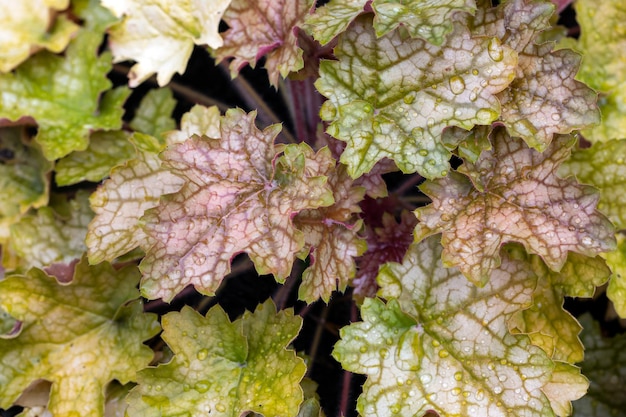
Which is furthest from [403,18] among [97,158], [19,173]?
[19,173]

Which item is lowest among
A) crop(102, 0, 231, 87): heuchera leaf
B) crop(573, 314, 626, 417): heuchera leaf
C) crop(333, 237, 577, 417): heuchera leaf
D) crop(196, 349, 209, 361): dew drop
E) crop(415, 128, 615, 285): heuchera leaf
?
crop(573, 314, 626, 417): heuchera leaf

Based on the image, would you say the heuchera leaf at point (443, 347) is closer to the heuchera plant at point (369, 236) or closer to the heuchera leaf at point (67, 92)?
the heuchera plant at point (369, 236)

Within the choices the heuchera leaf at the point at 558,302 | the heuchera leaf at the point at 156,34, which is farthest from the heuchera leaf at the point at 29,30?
the heuchera leaf at the point at 558,302

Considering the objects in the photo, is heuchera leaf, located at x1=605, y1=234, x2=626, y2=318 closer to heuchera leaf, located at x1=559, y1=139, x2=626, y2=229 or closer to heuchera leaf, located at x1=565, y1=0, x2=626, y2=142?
heuchera leaf, located at x1=559, y1=139, x2=626, y2=229

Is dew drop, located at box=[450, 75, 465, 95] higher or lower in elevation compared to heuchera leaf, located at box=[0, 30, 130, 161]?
lower

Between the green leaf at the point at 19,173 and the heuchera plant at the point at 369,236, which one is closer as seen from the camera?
the heuchera plant at the point at 369,236

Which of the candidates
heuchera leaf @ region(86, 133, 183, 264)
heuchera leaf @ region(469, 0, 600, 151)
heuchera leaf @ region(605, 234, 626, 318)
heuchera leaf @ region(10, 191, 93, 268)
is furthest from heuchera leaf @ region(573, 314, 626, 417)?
heuchera leaf @ region(10, 191, 93, 268)

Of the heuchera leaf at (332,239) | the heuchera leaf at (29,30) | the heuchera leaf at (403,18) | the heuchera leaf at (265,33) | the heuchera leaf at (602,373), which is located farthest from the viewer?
the heuchera leaf at (29,30)
